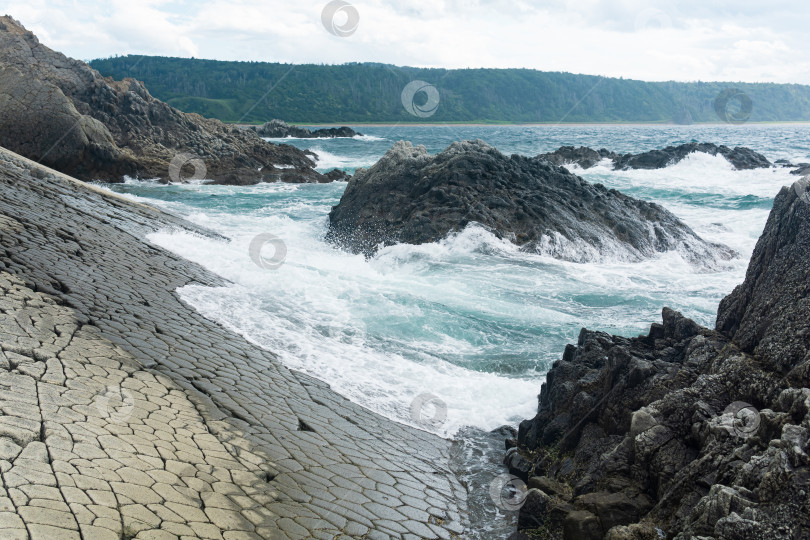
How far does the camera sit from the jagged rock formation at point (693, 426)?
388 centimetres

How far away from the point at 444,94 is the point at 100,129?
418 feet

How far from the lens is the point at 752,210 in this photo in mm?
24578

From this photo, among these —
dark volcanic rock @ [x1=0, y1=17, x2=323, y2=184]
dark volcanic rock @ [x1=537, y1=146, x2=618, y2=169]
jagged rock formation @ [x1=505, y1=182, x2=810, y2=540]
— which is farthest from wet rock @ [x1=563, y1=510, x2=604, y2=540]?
dark volcanic rock @ [x1=537, y1=146, x2=618, y2=169]

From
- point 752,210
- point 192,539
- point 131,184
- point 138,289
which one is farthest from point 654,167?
point 192,539

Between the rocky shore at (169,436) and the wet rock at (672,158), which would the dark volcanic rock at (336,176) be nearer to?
the wet rock at (672,158)

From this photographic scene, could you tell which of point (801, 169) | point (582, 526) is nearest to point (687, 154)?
point (801, 169)

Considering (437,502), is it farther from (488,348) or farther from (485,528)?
(488,348)

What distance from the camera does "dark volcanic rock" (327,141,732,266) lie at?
15438mm

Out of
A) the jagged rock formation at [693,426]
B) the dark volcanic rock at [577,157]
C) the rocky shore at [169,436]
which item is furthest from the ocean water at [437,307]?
the dark volcanic rock at [577,157]

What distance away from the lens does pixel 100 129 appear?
26922mm

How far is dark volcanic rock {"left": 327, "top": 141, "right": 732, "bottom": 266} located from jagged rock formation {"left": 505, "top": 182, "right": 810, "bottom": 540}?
810 cm

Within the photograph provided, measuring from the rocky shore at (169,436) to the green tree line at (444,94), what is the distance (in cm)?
11640

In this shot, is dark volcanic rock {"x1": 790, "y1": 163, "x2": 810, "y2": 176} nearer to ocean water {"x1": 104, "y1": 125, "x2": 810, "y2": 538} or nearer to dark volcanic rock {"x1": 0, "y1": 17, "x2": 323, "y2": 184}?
ocean water {"x1": 104, "y1": 125, "x2": 810, "y2": 538}

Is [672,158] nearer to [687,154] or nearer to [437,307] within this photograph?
[687,154]
